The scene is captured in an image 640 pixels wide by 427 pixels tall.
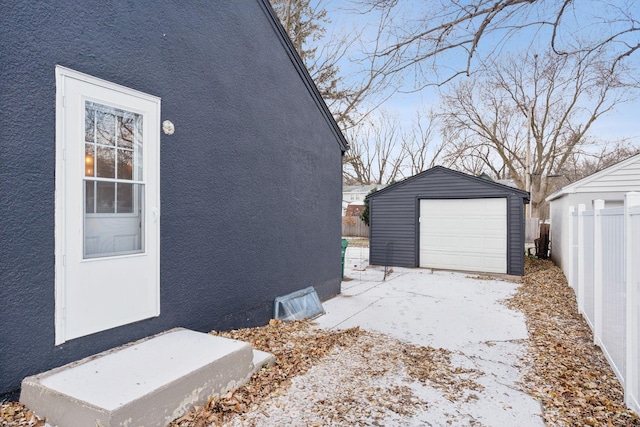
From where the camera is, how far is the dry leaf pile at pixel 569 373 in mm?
2596

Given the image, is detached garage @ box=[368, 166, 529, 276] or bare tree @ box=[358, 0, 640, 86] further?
detached garage @ box=[368, 166, 529, 276]

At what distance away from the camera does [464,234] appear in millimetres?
9656

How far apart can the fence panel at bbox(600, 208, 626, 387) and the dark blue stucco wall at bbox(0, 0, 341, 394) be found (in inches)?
140

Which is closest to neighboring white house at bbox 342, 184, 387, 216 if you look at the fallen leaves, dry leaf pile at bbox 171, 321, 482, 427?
dry leaf pile at bbox 171, 321, 482, 427

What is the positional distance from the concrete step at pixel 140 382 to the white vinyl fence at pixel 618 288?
9.21 ft

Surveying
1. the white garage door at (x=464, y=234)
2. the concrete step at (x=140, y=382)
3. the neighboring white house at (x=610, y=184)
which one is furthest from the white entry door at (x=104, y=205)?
the neighboring white house at (x=610, y=184)


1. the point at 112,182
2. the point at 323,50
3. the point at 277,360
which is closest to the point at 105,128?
the point at 112,182

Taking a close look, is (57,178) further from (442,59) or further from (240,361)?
(442,59)

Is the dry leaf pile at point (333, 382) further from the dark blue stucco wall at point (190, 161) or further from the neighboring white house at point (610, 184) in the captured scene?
the neighboring white house at point (610, 184)

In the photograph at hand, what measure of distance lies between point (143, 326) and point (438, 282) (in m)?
6.49

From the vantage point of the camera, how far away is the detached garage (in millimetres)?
9086

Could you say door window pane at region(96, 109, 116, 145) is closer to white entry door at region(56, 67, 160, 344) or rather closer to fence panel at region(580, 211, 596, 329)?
white entry door at region(56, 67, 160, 344)

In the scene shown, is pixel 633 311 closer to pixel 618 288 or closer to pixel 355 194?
pixel 618 288

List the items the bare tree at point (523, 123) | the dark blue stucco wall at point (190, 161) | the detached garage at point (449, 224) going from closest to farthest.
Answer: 1. the dark blue stucco wall at point (190, 161)
2. the detached garage at point (449, 224)
3. the bare tree at point (523, 123)
